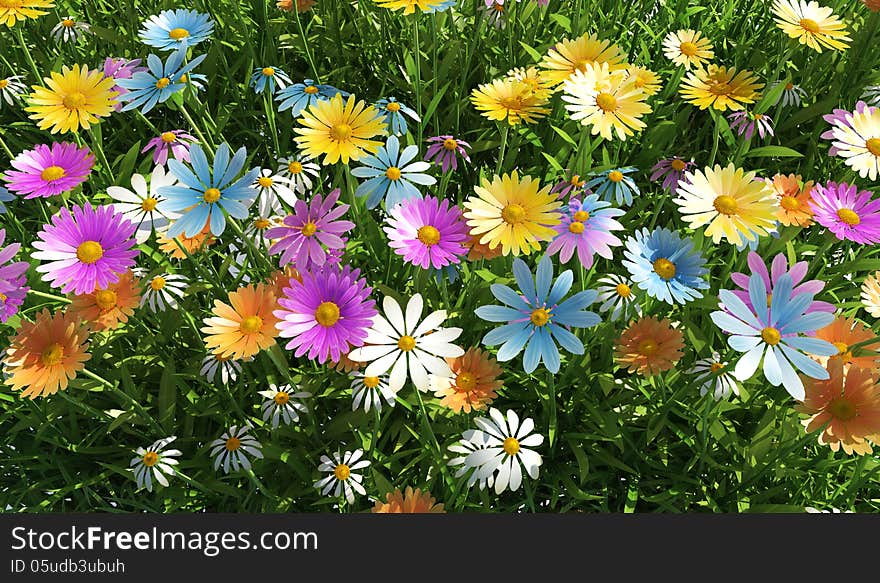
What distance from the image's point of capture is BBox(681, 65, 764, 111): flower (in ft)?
4.91

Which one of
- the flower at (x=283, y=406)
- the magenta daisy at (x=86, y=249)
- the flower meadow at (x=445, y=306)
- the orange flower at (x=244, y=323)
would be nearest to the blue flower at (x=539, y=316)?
the flower meadow at (x=445, y=306)

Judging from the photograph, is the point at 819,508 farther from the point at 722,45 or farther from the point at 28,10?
the point at 28,10

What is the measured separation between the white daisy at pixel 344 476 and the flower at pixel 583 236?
1.65 ft

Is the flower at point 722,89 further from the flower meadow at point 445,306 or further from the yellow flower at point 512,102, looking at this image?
the yellow flower at point 512,102

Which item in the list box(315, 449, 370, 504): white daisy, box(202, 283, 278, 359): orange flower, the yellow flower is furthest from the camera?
the yellow flower

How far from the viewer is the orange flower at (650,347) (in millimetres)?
1195

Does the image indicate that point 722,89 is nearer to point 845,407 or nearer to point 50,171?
point 845,407

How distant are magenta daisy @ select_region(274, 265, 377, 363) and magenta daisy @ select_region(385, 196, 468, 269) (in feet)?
0.37

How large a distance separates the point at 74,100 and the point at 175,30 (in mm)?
347

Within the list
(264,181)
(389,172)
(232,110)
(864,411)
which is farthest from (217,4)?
(864,411)

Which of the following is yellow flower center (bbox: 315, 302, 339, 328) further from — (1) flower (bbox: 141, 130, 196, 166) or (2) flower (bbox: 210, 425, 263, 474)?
(1) flower (bbox: 141, 130, 196, 166)

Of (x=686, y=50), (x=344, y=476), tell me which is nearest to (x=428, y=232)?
(x=344, y=476)

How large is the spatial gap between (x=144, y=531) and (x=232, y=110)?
1220mm

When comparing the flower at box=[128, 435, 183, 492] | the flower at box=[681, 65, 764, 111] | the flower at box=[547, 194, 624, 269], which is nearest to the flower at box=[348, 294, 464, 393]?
the flower at box=[547, 194, 624, 269]
